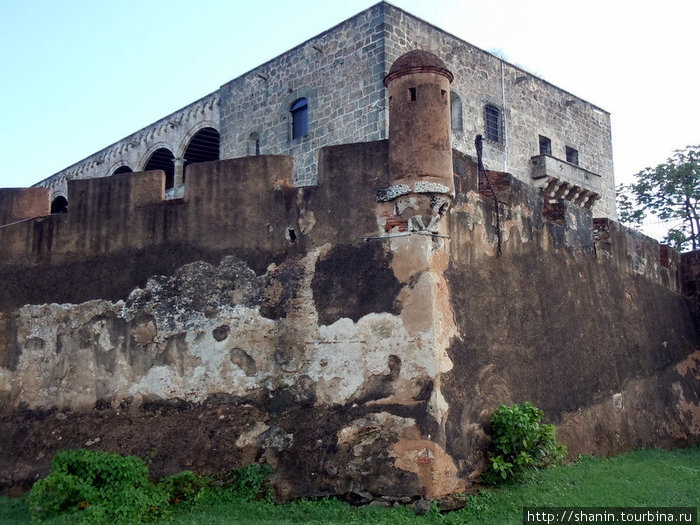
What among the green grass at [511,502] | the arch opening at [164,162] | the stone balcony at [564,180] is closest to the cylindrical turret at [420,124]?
the green grass at [511,502]

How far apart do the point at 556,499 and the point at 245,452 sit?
2.66 m

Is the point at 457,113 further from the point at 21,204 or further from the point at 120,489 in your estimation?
the point at 120,489

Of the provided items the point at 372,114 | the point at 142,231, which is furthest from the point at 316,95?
the point at 142,231

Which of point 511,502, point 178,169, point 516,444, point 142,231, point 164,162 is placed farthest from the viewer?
point 164,162

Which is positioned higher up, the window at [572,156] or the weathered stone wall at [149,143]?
the weathered stone wall at [149,143]

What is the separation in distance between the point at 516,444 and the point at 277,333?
7.73 feet

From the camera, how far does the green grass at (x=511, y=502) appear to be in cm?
576

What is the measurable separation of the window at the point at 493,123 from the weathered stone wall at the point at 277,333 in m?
10.2

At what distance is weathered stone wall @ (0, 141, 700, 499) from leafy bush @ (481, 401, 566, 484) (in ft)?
0.48

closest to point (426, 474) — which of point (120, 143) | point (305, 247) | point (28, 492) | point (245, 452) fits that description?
point (245, 452)

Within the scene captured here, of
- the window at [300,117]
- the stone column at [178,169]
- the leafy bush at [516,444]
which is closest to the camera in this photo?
the leafy bush at [516,444]

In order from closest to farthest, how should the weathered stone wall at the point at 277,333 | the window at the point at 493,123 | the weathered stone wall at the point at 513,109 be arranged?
the weathered stone wall at the point at 277,333 → the weathered stone wall at the point at 513,109 → the window at the point at 493,123

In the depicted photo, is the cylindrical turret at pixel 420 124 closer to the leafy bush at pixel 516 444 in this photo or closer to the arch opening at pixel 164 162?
the leafy bush at pixel 516 444

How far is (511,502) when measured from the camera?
612 cm
